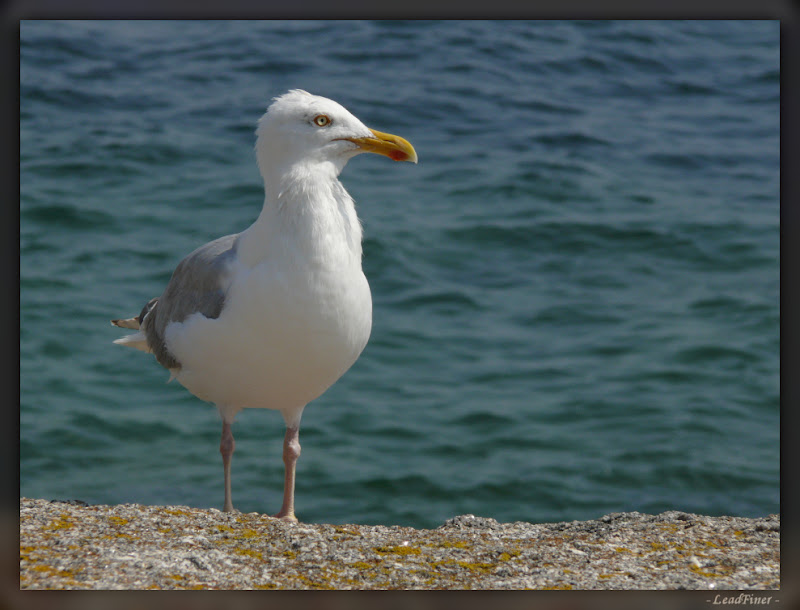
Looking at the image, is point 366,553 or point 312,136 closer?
point 366,553

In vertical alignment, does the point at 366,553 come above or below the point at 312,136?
below

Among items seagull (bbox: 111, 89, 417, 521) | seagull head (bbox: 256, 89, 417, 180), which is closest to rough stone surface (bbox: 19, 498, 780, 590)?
seagull (bbox: 111, 89, 417, 521)

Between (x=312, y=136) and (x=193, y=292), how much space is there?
134 centimetres

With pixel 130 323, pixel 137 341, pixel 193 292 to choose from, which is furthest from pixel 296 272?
pixel 130 323

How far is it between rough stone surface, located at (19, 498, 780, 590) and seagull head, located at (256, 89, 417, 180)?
1.99 metres

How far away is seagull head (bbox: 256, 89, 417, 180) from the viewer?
19.0 feet

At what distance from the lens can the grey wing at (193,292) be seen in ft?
20.2

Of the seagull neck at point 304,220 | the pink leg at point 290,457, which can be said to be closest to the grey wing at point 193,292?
the seagull neck at point 304,220

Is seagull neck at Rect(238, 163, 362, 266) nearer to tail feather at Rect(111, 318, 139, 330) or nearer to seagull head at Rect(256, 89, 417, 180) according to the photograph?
seagull head at Rect(256, 89, 417, 180)

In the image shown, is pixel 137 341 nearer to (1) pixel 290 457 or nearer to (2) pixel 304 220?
(1) pixel 290 457

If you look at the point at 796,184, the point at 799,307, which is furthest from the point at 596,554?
the point at 796,184

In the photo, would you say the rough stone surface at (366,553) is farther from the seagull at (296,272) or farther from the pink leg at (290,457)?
the pink leg at (290,457)

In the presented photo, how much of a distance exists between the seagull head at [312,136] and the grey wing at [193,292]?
2.41 feet

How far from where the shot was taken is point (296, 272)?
5707 millimetres
